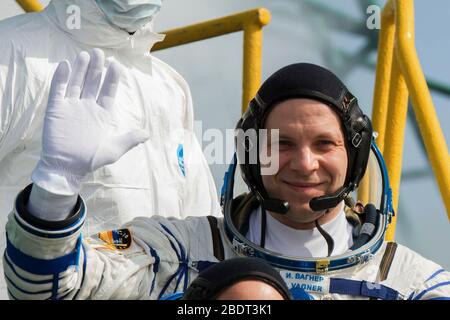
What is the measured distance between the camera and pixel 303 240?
2234 millimetres

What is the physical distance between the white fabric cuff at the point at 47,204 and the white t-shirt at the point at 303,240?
2.11ft

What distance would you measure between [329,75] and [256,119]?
0.75ft

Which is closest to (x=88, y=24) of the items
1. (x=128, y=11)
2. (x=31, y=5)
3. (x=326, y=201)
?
(x=128, y=11)

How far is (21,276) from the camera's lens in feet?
6.07

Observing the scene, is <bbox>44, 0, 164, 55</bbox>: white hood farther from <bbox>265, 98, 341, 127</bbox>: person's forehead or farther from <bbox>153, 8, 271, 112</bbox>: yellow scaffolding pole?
<bbox>265, 98, 341, 127</bbox>: person's forehead

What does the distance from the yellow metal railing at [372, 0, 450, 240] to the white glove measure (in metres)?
1.16

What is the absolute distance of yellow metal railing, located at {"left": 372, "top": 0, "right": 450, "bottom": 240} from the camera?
107 inches

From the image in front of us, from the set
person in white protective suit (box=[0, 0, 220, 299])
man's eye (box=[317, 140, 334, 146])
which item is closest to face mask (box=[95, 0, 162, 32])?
person in white protective suit (box=[0, 0, 220, 299])

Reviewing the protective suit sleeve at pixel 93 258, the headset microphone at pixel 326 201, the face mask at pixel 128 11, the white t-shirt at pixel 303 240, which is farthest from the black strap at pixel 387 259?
the face mask at pixel 128 11

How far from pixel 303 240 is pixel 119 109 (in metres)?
1.16

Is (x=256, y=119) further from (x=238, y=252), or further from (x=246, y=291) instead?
(x=246, y=291)

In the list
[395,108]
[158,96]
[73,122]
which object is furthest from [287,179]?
[158,96]

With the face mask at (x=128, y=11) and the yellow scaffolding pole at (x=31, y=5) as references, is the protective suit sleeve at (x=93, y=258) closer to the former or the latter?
the face mask at (x=128, y=11)

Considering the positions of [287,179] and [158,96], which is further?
[158,96]
